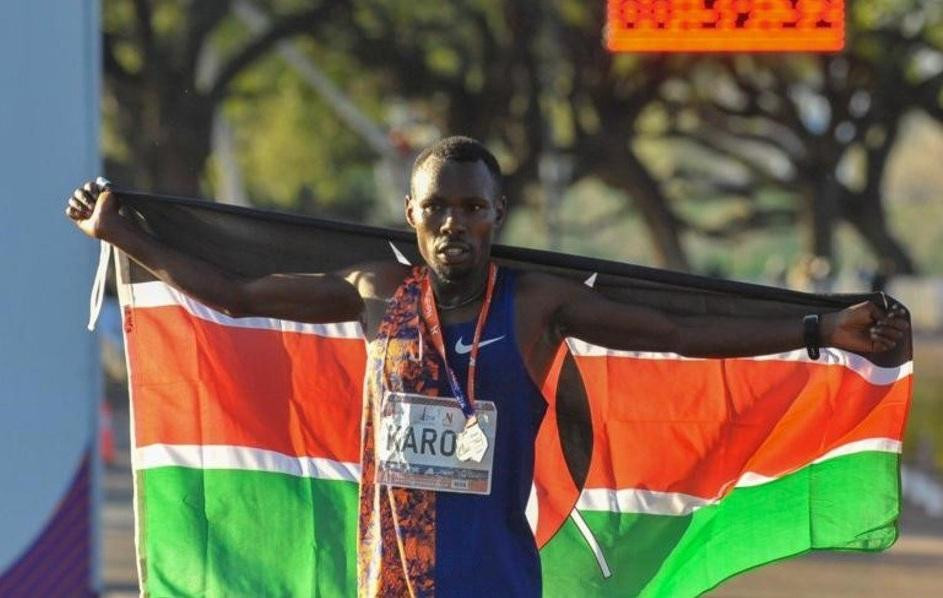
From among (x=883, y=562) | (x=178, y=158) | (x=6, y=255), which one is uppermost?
(x=178, y=158)

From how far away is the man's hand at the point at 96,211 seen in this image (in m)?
5.87

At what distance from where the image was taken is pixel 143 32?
86.4 ft

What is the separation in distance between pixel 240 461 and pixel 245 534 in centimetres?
20

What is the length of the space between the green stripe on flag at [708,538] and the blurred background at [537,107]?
691 cm

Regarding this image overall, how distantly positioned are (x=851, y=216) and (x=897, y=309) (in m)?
38.9

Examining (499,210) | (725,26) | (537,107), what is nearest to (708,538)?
(499,210)

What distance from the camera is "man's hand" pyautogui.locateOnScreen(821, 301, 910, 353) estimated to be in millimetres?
5523

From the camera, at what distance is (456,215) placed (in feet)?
17.2

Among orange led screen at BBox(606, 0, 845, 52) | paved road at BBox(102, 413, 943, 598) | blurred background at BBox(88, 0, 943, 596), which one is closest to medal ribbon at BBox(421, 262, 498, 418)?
orange led screen at BBox(606, 0, 845, 52)

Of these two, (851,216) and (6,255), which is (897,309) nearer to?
(6,255)

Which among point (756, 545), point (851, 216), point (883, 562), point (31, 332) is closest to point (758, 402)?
point (756, 545)

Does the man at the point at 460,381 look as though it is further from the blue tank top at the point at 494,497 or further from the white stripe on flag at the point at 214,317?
the white stripe on flag at the point at 214,317

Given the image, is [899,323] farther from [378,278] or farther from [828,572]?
[828,572]

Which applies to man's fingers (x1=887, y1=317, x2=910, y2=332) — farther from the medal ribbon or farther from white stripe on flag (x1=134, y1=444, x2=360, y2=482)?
white stripe on flag (x1=134, y1=444, x2=360, y2=482)
